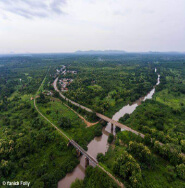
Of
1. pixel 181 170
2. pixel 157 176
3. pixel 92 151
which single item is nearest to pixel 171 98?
pixel 181 170

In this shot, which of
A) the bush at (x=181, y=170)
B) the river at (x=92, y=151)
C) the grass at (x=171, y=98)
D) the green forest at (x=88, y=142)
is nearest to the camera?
the bush at (x=181, y=170)

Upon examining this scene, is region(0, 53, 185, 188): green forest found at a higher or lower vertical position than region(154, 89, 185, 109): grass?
lower

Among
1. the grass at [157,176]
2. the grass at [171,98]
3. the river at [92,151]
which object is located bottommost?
the river at [92,151]

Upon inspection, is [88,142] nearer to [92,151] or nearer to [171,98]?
[92,151]

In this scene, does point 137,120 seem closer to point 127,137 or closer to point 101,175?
point 127,137

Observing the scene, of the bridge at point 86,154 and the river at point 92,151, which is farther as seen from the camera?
the bridge at point 86,154

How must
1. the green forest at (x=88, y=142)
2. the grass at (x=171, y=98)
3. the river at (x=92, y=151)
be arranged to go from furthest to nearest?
the grass at (x=171, y=98) < the river at (x=92, y=151) < the green forest at (x=88, y=142)

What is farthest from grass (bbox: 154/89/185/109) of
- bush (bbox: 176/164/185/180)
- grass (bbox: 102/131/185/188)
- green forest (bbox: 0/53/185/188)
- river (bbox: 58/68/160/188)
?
grass (bbox: 102/131/185/188)

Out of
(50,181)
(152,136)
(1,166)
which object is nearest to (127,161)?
(152,136)

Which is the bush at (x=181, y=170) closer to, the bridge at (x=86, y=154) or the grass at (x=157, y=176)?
the grass at (x=157, y=176)

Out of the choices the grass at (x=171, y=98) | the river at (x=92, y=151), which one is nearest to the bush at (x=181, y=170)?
the river at (x=92, y=151)

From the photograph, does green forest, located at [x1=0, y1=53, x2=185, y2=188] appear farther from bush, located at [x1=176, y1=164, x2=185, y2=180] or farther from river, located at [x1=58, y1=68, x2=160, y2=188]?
river, located at [x1=58, y1=68, x2=160, y2=188]
